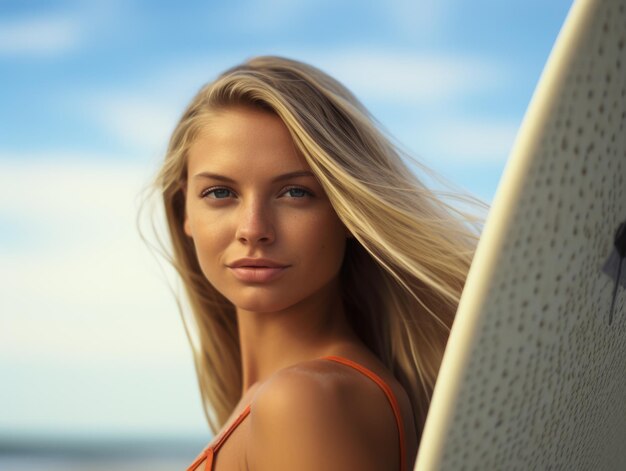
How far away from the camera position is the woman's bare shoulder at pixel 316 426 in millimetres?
1346

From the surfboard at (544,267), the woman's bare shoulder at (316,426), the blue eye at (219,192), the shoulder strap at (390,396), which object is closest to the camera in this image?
the surfboard at (544,267)

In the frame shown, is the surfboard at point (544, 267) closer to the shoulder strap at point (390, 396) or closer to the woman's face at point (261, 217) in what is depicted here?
the shoulder strap at point (390, 396)

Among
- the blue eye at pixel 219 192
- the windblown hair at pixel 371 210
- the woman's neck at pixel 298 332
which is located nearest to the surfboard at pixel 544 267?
the windblown hair at pixel 371 210

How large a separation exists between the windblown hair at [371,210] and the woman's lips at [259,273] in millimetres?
162

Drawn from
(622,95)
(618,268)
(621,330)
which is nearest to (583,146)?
(622,95)

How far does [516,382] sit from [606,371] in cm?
25

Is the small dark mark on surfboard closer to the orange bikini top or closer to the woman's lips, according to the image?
the orange bikini top

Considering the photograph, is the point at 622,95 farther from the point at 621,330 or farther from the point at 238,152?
the point at 238,152

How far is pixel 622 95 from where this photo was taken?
937mm

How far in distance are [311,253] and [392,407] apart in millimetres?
328

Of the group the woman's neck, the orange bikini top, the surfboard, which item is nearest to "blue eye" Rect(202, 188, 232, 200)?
the woman's neck

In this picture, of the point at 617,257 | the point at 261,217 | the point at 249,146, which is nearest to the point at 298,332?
the point at 261,217

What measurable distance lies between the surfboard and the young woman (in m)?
0.45

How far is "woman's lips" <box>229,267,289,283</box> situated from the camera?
1598mm
